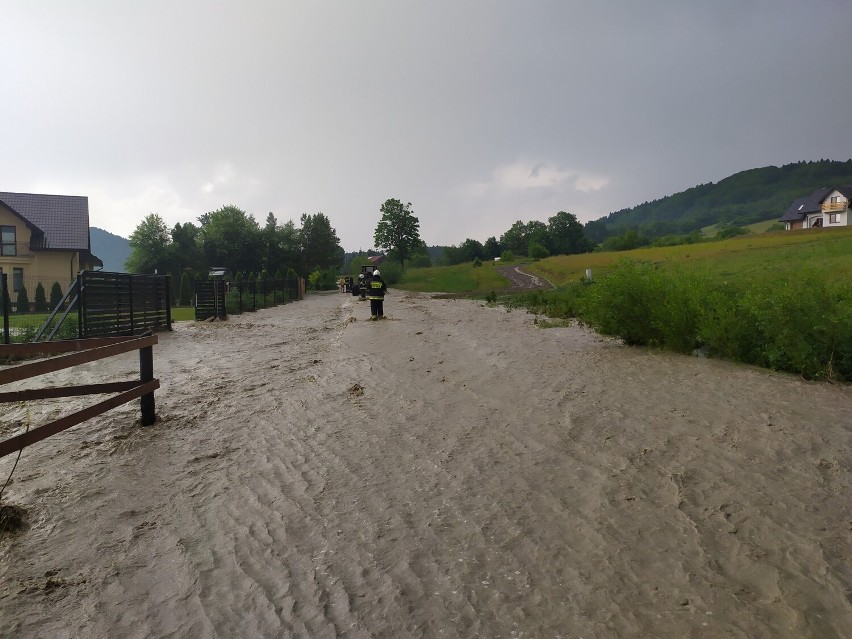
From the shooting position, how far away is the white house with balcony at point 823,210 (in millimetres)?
74119

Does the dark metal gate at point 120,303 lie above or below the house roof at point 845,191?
below

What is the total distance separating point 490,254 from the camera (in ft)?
461

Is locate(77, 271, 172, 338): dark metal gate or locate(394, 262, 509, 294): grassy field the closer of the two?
locate(77, 271, 172, 338): dark metal gate

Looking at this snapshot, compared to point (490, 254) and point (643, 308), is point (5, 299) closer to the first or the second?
point (643, 308)

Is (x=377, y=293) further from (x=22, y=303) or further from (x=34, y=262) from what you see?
(x=34, y=262)

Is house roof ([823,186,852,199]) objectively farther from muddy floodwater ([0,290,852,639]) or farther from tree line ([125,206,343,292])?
muddy floodwater ([0,290,852,639])

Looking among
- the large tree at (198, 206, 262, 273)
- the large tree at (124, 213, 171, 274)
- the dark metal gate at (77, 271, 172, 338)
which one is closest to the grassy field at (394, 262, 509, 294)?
the large tree at (198, 206, 262, 273)

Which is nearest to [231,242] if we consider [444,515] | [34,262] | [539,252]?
[34,262]

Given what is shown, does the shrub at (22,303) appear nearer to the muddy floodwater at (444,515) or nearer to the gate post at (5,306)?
the gate post at (5,306)

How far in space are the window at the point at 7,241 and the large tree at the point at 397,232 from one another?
73.9 m

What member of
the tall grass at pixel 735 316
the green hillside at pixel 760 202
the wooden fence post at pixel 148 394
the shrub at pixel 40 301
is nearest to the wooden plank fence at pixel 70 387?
the wooden fence post at pixel 148 394

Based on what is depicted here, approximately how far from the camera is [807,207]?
82.9m

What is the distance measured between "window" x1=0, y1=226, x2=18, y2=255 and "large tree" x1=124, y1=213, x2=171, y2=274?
94.5 ft

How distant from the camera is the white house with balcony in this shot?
74.1 m
